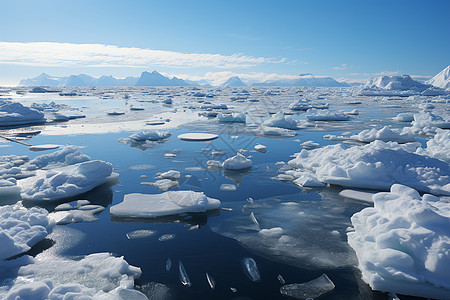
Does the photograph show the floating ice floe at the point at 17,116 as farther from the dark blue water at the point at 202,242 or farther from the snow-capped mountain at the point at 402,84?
the snow-capped mountain at the point at 402,84

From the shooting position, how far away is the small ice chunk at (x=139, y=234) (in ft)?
14.1

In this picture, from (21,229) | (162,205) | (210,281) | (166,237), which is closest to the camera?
(210,281)

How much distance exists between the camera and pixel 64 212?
16.5 feet

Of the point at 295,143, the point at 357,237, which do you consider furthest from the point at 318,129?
the point at 357,237

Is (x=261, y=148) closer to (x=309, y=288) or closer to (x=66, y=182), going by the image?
(x=66, y=182)

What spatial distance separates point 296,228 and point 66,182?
4.39 m

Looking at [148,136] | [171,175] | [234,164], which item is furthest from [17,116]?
[234,164]

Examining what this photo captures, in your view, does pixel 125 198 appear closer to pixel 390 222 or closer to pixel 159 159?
pixel 159 159

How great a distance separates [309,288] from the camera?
321 centimetres

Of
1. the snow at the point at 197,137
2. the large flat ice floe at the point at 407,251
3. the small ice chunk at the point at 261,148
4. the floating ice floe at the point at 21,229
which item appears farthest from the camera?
the snow at the point at 197,137

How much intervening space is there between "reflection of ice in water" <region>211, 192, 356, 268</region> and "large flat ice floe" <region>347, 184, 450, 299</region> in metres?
0.36

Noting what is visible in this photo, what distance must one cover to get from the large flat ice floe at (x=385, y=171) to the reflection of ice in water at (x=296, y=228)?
0.79 m

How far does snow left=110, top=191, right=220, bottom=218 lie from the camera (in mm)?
4934

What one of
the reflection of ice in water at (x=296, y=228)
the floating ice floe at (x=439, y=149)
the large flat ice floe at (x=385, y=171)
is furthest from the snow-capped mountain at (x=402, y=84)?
the reflection of ice in water at (x=296, y=228)
